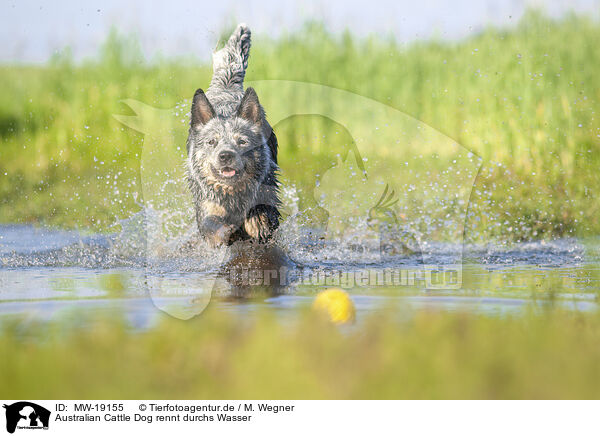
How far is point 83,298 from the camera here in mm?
4281

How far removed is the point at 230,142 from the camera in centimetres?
589

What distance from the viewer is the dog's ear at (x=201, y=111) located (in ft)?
19.1

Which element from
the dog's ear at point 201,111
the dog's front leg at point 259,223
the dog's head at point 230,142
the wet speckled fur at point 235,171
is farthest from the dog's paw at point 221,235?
the dog's ear at point 201,111

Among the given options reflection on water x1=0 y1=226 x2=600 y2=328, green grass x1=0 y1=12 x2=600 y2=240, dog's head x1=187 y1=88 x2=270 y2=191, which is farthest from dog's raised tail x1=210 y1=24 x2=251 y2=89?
green grass x1=0 y1=12 x2=600 y2=240

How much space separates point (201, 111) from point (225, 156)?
47 centimetres

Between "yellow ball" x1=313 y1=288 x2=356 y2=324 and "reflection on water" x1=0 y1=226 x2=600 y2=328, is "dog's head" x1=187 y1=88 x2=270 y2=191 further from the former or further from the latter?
"yellow ball" x1=313 y1=288 x2=356 y2=324

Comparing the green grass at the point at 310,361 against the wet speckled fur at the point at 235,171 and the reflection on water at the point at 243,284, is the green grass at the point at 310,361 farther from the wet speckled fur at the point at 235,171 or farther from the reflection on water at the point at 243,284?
the wet speckled fur at the point at 235,171

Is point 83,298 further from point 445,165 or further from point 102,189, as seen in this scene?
point 445,165

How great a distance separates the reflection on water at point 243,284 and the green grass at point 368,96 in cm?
121

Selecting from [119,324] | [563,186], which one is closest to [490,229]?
[563,186]
